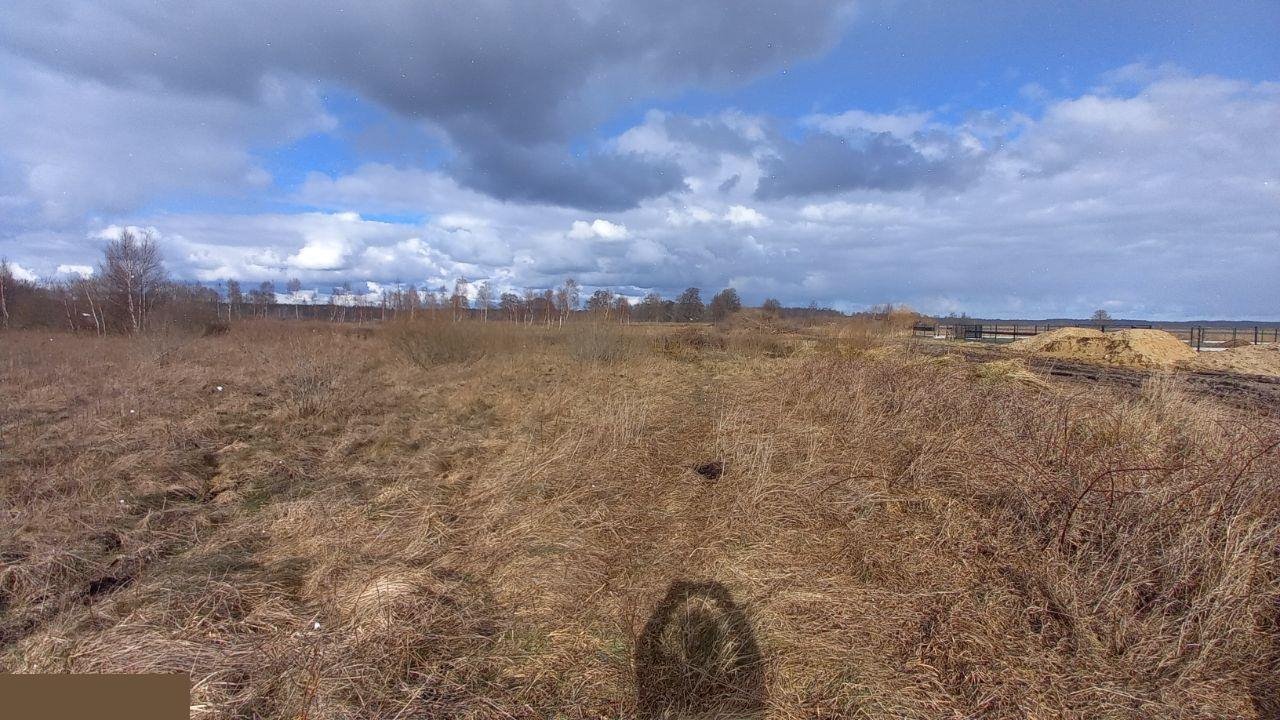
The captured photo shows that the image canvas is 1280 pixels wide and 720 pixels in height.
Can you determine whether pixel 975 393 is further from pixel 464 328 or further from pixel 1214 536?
pixel 464 328

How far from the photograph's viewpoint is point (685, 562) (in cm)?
396

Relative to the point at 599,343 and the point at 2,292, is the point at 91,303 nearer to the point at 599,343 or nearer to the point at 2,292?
the point at 2,292

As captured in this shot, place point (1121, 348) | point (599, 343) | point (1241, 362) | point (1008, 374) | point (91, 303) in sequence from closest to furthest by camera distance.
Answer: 1. point (1008, 374)
2. point (599, 343)
3. point (1241, 362)
4. point (1121, 348)
5. point (91, 303)

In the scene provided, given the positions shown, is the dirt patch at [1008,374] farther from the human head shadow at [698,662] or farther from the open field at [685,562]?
the human head shadow at [698,662]

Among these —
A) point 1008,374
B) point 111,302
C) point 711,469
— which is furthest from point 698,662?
point 111,302

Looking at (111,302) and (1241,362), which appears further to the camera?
(111,302)

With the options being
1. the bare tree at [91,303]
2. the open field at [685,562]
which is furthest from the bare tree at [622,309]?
the bare tree at [91,303]

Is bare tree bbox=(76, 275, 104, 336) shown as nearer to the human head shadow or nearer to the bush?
the bush

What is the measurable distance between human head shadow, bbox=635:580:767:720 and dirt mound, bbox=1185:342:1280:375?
2210 cm

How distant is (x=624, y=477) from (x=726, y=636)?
2.88m

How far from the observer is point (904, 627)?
306 cm

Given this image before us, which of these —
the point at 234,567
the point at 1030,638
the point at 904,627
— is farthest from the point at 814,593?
the point at 234,567

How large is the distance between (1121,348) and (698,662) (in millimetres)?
24333

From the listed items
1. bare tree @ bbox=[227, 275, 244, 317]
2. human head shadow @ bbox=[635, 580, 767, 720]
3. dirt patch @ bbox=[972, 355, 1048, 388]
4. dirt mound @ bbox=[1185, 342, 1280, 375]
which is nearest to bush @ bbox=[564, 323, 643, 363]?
dirt patch @ bbox=[972, 355, 1048, 388]
